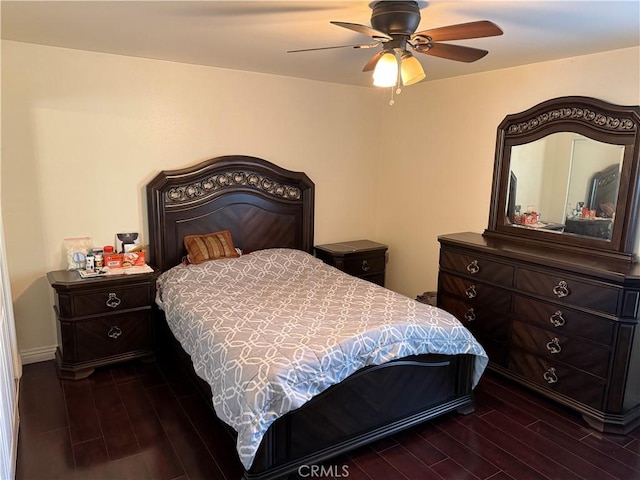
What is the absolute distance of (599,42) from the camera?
2.66m

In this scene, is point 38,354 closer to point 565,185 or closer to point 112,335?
point 112,335

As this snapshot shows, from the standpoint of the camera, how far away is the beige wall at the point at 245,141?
308cm

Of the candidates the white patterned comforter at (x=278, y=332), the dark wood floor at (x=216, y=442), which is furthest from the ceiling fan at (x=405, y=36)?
the dark wood floor at (x=216, y=442)

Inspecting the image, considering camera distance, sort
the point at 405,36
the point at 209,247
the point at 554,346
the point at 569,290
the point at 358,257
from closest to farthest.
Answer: the point at 405,36, the point at 569,290, the point at 554,346, the point at 209,247, the point at 358,257

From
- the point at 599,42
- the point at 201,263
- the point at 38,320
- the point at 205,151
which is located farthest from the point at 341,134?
the point at 38,320

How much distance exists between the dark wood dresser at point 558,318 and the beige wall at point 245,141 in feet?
2.31

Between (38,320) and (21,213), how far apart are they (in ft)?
2.66

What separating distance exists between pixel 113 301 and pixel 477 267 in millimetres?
2639

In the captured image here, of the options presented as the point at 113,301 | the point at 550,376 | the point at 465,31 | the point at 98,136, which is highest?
the point at 465,31

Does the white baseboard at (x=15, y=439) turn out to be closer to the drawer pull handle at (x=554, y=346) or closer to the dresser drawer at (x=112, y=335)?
the dresser drawer at (x=112, y=335)

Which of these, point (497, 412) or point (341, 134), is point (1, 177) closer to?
point (341, 134)

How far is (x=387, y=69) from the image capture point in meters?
2.22

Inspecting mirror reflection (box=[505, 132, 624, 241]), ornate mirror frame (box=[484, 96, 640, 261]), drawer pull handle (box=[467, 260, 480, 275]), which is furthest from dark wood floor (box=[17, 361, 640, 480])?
mirror reflection (box=[505, 132, 624, 241])

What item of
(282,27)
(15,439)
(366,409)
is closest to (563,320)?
(366,409)
